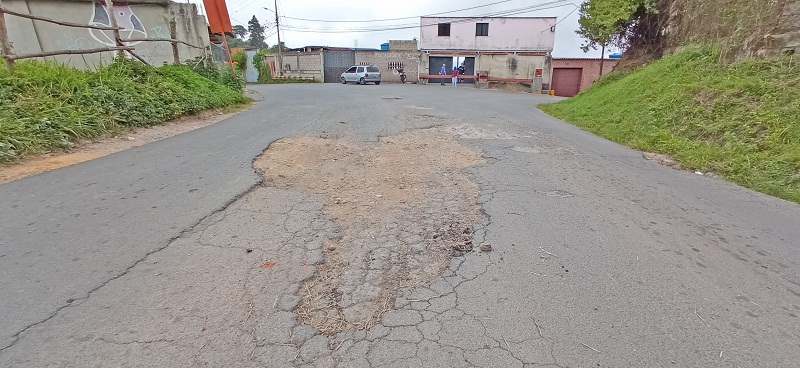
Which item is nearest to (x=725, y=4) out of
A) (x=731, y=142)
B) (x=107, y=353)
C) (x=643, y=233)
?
(x=731, y=142)

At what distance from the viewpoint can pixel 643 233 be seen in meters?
3.61

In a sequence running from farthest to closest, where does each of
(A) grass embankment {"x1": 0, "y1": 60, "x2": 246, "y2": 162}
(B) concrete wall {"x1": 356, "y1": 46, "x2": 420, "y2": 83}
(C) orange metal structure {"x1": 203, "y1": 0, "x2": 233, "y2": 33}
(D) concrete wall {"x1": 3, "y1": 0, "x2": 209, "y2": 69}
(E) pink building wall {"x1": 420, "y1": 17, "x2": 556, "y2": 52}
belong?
1. (B) concrete wall {"x1": 356, "y1": 46, "x2": 420, "y2": 83}
2. (E) pink building wall {"x1": 420, "y1": 17, "x2": 556, "y2": 52}
3. (C) orange metal structure {"x1": 203, "y1": 0, "x2": 233, "y2": 33}
4. (D) concrete wall {"x1": 3, "y1": 0, "x2": 209, "y2": 69}
5. (A) grass embankment {"x1": 0, "y1": 60, "x2": 246, "y2": 162}

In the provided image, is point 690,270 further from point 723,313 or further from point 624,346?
point 624,346

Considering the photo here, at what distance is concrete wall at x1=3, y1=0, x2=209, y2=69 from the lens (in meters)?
10.0

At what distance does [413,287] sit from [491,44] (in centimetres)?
3787

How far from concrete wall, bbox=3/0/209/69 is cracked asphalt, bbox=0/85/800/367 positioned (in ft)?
26.5

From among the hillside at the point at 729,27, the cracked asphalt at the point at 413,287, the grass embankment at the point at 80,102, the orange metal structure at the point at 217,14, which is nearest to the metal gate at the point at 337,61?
the orange metal structure at the point at 217,14

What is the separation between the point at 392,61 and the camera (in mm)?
37594

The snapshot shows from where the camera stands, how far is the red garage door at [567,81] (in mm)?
33688

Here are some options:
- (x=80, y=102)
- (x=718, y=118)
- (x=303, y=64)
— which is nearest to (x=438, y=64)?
(x=303, y=64)

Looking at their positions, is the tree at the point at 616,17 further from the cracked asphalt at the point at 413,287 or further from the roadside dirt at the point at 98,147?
the roadside dirt at the point at 98,147

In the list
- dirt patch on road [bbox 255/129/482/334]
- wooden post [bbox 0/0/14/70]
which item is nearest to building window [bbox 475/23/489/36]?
dirt patch on road [bbox 255/129/482/334]

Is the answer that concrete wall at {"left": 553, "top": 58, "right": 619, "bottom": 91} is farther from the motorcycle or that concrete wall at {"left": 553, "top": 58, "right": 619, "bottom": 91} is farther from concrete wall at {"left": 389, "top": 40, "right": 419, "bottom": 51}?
concrete wall at {"left": 389, "top": 40, "right": 419, "bottom": 51}

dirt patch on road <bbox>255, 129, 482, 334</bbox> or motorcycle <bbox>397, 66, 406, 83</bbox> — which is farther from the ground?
motorcycle <bbox>397, 66, 406, 83</bbox>
